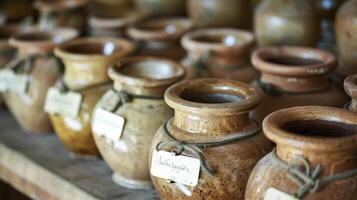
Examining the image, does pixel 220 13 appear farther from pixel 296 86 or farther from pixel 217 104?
pixel 217 104

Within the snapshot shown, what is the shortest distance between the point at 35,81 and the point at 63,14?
345mm

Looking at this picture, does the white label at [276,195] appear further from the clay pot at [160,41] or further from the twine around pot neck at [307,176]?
the clay pot at [160,41]

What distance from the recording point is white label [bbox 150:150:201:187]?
110 centimetres

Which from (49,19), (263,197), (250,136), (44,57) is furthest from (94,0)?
(263,197)

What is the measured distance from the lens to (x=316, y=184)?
0.95 metres

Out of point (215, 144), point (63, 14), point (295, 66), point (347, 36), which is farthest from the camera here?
point (63, 14)

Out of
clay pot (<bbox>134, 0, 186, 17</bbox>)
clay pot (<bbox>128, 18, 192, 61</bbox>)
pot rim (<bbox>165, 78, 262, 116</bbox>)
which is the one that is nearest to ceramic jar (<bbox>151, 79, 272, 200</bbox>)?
pot rim (<bbox>165, 78, 262, 116</bbox>)

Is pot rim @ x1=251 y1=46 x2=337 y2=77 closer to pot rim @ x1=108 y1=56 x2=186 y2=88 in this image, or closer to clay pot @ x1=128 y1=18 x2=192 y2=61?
pot rim @ x1=108 y1=56 x2=186 y2=88

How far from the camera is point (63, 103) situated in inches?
59.5

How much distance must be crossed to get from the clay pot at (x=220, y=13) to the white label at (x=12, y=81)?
1.57 ft

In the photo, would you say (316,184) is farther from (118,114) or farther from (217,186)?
(118,114)

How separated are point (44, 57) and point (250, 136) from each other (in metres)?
0.71

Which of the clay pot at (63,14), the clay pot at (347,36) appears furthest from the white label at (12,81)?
the clay pot at (347,36)

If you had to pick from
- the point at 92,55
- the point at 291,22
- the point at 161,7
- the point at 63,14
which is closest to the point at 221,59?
the point at 291,22
